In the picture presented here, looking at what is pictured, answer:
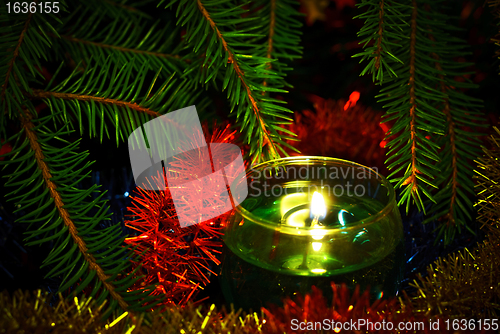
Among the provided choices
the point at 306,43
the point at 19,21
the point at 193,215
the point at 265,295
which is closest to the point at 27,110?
the point at 19,21

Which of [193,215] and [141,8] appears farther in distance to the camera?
[141,8]

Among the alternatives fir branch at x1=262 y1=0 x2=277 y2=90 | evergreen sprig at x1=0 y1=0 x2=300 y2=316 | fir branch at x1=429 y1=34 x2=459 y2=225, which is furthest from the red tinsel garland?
fir branch at x1=429 y1=34 x2=459 y2=225

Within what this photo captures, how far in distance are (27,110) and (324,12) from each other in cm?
45

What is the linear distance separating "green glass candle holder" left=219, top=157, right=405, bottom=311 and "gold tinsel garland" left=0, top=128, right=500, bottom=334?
51 millimetres

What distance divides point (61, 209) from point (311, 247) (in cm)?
25

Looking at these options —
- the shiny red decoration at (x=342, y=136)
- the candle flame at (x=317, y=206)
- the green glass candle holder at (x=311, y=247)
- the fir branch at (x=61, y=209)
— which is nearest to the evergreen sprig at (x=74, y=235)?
the fir branch at (x=61, y=209)

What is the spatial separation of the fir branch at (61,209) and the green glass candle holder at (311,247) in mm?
122

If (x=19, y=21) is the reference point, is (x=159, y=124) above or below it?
below

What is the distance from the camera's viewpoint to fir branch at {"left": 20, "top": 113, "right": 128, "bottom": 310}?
0.36 meters

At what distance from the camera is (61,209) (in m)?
0.40

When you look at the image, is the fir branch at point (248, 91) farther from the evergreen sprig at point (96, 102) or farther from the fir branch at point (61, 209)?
the fir branch at point (61, 209)

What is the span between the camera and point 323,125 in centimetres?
62

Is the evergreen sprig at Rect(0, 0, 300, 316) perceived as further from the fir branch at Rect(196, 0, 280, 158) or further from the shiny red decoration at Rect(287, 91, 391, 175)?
the shiny red decoration at Rect(287, 91, 391, 175)

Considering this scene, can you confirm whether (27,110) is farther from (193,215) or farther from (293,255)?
(293,255)
